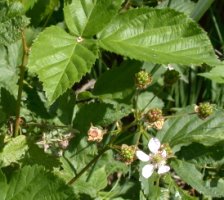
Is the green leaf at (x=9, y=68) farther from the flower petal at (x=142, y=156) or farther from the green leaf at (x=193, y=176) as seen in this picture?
the green leaf at (x=193, y=176)

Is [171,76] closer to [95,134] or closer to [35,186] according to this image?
[95,134]

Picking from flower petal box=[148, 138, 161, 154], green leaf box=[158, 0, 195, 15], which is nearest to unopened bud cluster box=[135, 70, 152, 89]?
flower petal box=[148, 138, 161, 154]

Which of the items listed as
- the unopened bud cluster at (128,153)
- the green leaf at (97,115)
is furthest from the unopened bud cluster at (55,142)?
the unopened bud cluster at (128,153)

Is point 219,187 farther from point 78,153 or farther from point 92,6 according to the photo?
point 92,6

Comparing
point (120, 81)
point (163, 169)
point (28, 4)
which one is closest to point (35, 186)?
point (163, 169)

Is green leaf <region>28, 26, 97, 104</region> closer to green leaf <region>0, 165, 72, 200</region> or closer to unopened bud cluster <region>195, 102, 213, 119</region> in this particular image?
green leaf <region>0, 165, 72, 200</region>

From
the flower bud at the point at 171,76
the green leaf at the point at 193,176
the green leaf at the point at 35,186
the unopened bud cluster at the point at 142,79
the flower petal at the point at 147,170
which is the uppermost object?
the unopened bud cluster at the point at 142,79

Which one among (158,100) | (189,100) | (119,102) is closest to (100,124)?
(119,102)
